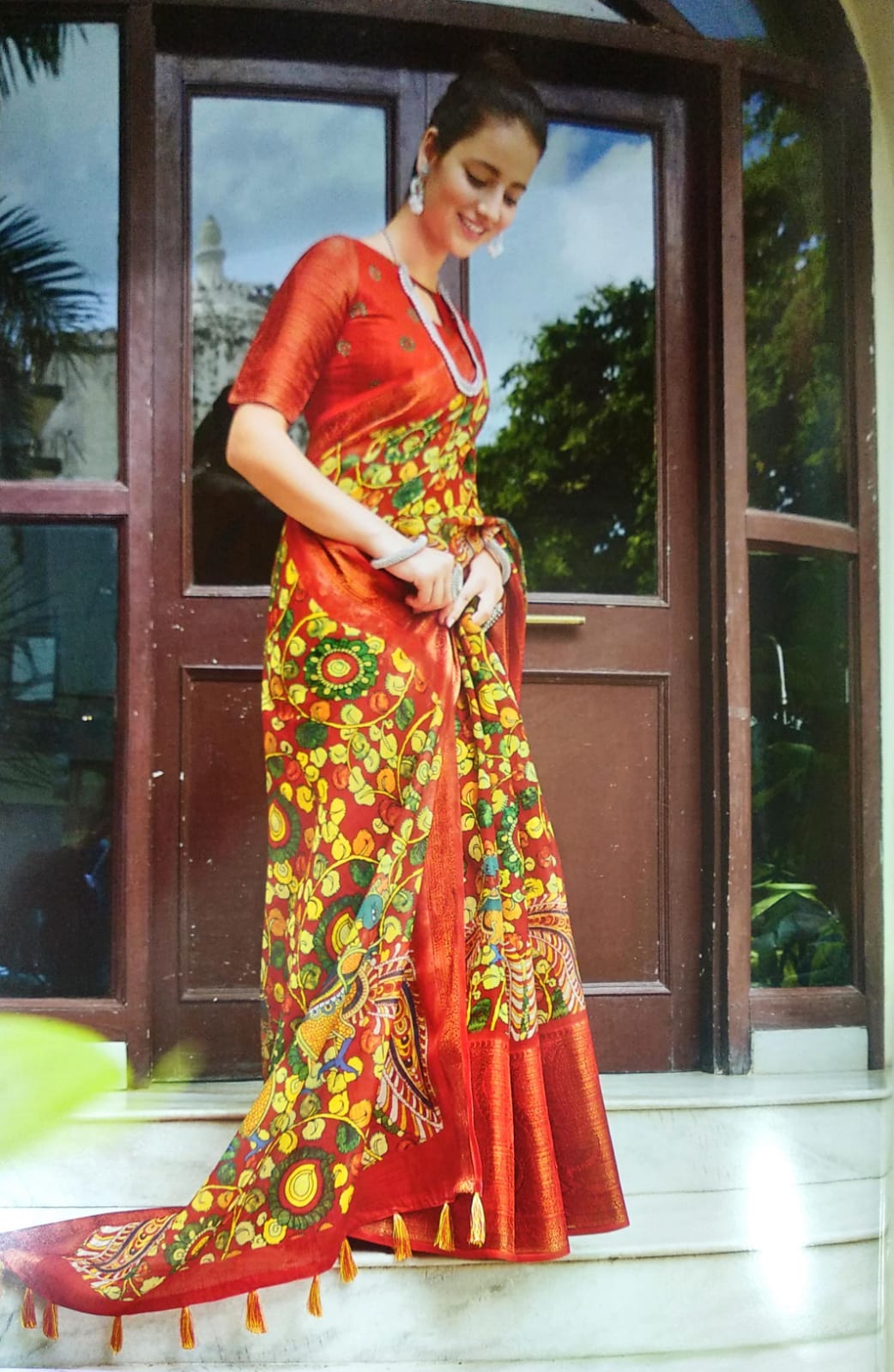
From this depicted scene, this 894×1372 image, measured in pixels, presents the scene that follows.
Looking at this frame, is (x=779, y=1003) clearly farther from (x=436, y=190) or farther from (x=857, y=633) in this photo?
(x=436, y=190)

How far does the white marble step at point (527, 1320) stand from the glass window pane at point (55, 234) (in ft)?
2.83

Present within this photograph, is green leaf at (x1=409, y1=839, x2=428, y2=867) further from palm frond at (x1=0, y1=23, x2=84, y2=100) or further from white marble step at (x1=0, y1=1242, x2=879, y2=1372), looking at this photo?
palm frond at (x1=0, y1=23, x2=84, y2=100)

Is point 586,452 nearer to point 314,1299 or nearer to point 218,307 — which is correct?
point 218,307

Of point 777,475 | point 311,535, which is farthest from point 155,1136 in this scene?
point 777,475

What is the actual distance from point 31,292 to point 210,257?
0.61 feet

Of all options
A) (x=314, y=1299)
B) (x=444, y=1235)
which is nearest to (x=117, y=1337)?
(x=314, y=1299)

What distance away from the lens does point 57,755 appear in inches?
43.2

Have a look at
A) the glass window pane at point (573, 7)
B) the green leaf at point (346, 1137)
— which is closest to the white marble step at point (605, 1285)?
the green leaf at point (346, 1137)

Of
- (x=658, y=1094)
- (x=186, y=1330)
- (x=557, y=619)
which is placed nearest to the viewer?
(x=186, y=1330)

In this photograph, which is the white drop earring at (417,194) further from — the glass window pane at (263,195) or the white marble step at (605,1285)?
the white marble step at (605,1285)

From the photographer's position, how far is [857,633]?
1.04m

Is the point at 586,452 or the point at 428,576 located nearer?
the point at 428,576

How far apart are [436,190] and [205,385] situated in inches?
13.6

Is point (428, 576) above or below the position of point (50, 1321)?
above
